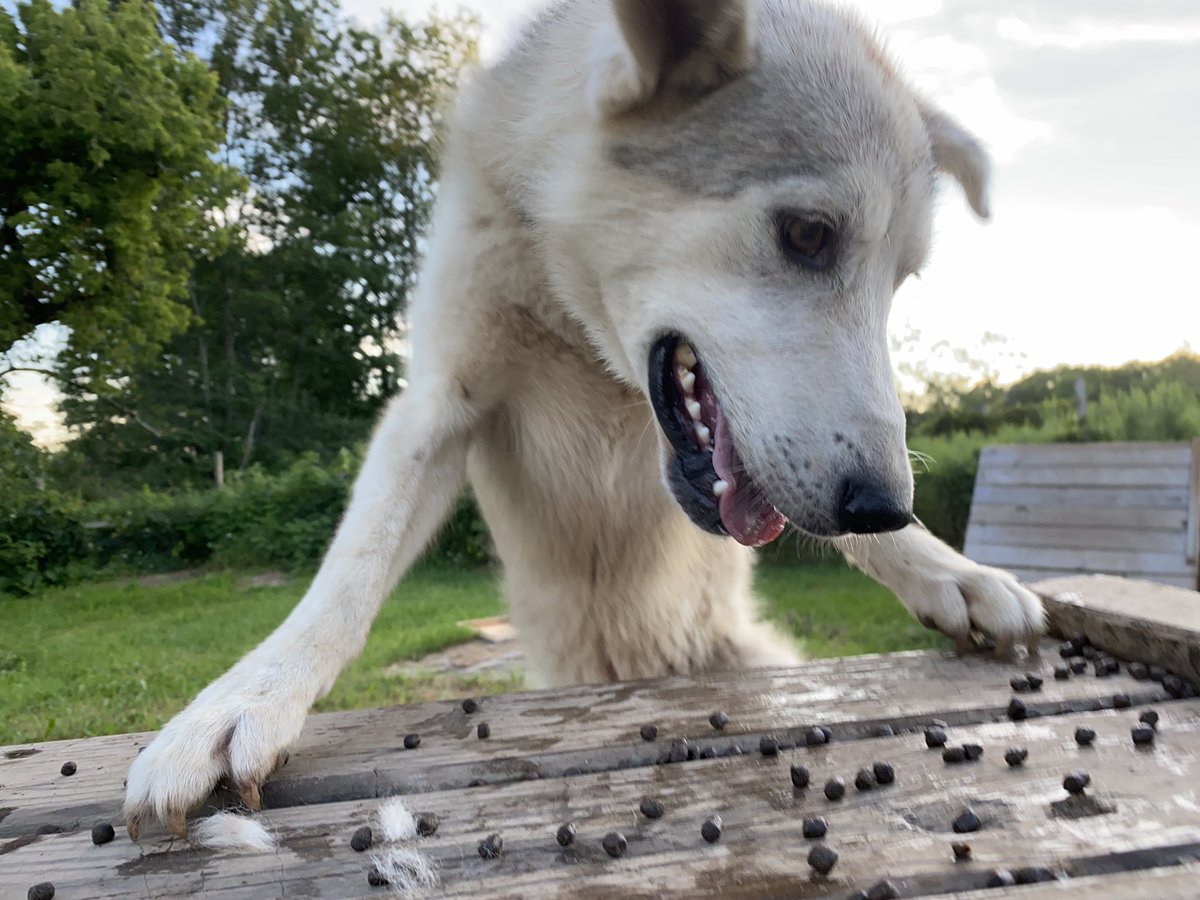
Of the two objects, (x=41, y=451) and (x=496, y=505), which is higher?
(x=41, y=451)

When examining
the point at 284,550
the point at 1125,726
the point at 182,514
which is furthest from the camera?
the point at 284,550

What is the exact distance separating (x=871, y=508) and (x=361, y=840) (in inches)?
27.2

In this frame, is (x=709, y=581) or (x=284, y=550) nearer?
(x=709, y=581)

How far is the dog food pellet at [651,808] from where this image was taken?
758 millimetres

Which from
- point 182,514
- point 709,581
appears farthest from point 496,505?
point 182,514

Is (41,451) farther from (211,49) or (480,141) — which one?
(211,49)

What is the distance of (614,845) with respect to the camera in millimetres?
684

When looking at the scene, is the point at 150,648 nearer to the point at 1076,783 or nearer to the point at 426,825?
the point at 426,825

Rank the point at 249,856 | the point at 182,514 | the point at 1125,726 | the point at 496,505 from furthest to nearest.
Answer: the point at 182,514, the point at 496,505, the point at 1125,726, the point at 249,856

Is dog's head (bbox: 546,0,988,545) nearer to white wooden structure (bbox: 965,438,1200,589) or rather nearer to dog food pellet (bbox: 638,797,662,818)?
dog food pellet (bbox: 638,797,662,818)

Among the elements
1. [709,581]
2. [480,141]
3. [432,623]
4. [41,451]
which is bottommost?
[432,623]

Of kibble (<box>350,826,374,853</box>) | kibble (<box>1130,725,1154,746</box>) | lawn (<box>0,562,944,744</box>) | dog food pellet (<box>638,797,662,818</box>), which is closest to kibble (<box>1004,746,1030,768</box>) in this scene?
kibble (<box>1130,725,1154,746</box>)

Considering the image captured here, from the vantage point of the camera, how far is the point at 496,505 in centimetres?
169

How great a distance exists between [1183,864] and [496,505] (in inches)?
51.7
